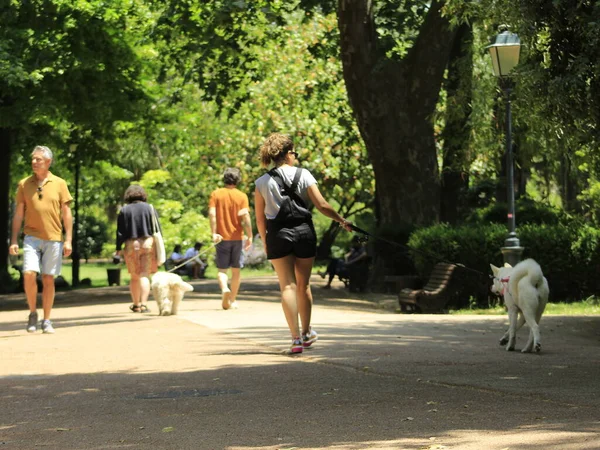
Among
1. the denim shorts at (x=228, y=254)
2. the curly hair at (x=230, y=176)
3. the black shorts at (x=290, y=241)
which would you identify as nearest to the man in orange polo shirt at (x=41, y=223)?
the black shorts at (x=290, y=241)

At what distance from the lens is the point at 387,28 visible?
26.8 m

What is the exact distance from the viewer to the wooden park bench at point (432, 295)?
777 inches

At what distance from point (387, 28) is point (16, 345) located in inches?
634

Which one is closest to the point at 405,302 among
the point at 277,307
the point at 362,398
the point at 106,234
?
the point at 277,307

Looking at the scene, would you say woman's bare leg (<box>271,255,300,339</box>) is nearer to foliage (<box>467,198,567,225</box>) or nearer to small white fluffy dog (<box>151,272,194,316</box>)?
small white fluffy dog (<box>151,272,194,316</box>)

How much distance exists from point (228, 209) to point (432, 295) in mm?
4433

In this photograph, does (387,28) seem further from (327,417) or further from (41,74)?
(327,417)

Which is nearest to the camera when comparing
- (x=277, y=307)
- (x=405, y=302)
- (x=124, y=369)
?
(x=124, y=369)

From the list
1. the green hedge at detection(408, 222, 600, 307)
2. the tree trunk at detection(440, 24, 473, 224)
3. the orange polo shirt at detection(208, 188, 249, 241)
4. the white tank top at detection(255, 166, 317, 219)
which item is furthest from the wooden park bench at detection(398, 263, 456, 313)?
the white tank top at detection(255, 166, 317, 219)

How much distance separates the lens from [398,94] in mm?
24266

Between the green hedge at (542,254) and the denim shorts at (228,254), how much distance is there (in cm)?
427

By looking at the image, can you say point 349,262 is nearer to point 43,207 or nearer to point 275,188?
point 43,207

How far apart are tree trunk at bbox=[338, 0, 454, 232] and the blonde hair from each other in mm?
13159

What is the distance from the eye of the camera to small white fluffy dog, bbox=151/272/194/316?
643 inches
